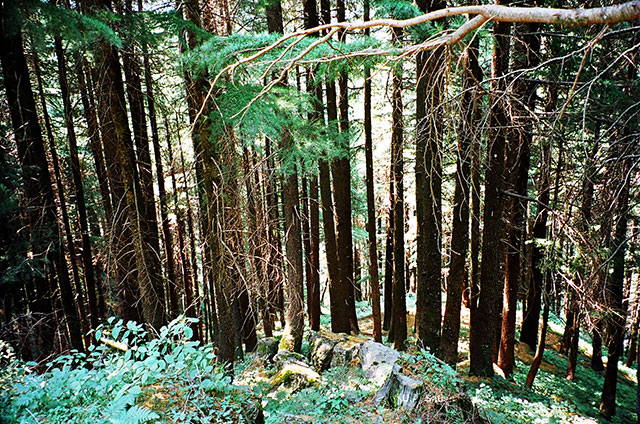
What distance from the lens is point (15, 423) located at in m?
2.93

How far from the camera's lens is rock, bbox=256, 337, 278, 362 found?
910 centimetres

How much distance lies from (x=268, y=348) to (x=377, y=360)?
360 cm

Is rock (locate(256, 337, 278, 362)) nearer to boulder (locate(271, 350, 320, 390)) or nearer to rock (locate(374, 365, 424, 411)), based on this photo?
boulder (locate(271, 350, 320, 390))

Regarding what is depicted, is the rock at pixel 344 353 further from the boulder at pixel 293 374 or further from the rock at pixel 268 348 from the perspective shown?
the rock at pixel 268 348

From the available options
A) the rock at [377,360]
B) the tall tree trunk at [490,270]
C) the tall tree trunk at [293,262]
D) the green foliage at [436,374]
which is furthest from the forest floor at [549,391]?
the tall tree trunk at [293,262]

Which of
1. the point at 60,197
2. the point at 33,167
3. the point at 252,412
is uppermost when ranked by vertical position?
the point at 33,167

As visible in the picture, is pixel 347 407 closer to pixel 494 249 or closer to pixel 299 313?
pixel 299 313

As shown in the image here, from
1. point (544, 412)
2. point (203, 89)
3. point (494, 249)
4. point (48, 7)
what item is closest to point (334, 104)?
point (203, 89)

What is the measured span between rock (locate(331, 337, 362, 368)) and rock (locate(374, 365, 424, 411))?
7.27ft

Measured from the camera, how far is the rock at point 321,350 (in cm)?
802

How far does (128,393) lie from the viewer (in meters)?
3.13

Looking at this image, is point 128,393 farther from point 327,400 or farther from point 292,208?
point 292,208

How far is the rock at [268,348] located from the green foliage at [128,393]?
5418 mm

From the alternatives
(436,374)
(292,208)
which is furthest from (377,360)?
(292,208)
